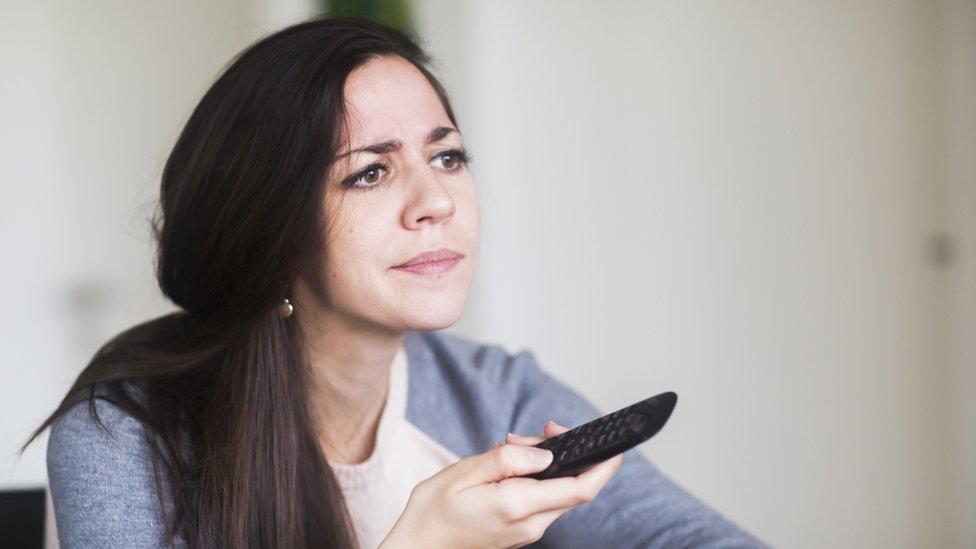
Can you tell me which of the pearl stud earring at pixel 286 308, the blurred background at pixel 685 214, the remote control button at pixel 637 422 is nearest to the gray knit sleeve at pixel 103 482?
the pearl stud earring at pixel 286 308

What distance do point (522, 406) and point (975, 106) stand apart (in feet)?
5.30

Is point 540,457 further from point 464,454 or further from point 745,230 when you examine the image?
point 745,230

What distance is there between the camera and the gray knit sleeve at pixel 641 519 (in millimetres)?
1179

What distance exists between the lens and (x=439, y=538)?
0.93m

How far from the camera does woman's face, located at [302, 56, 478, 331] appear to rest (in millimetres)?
1146

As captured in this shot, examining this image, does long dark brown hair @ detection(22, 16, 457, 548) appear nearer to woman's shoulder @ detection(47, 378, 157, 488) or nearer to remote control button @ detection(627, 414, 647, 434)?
woman's shoulder @ detection(47, 378, 157, 488)

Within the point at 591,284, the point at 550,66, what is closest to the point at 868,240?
the point at 591,284

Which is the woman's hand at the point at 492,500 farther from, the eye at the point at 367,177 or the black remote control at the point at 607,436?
the eye at the point at 367,177

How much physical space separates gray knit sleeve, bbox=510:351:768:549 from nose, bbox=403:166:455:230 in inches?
15.7

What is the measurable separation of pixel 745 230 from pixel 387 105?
1747 mm

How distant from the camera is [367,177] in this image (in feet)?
3.83

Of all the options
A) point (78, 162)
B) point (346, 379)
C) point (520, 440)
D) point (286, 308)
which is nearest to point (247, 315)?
point (286, 308)

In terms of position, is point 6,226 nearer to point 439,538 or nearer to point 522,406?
point 522,406

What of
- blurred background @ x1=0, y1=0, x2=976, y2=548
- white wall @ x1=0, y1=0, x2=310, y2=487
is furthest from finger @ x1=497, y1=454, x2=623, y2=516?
white wall @ x1=0, y1=0, x2=310, y2=487
